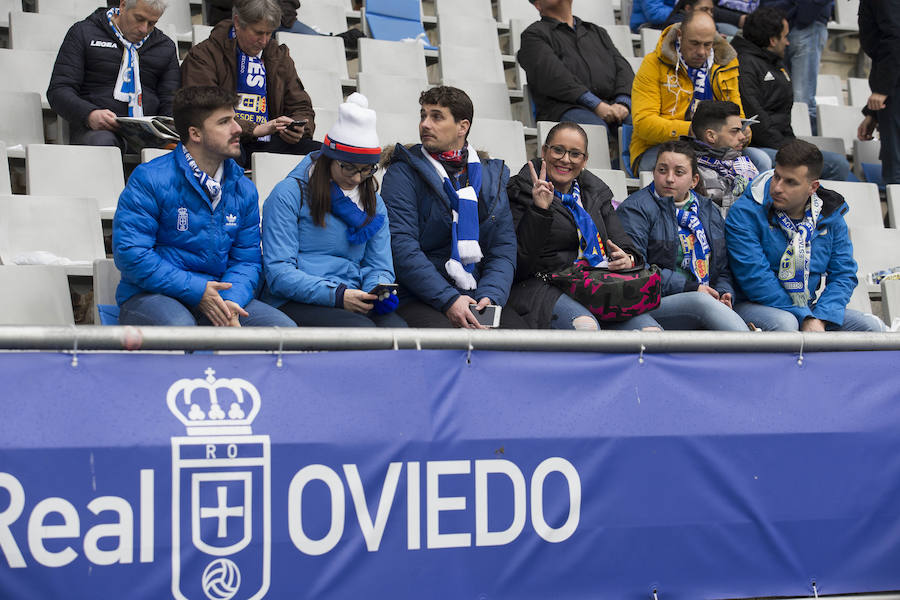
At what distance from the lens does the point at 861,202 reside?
630 cm

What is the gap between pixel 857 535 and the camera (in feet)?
10.4

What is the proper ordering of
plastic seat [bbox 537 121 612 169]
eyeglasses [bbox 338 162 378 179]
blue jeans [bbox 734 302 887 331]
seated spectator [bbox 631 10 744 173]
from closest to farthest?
eyeglasses [bbox 338 162 378 179] → blue jeans [bbox 734 302 887 331] → seated spectator [bbox 631 10 744 173] → plastic seat [bbox 537 121 612 169]

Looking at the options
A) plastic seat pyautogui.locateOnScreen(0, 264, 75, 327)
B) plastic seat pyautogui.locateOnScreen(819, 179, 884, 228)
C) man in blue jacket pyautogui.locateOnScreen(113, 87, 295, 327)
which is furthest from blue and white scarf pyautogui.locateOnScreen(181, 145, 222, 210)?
plastic seat pyautogui.locateOnScreen(819, 179, 884, 228)

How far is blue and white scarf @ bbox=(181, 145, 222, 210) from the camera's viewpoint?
3.71 metres

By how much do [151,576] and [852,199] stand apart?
4.86 m

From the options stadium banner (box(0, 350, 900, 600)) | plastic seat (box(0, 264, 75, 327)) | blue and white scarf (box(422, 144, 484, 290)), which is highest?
blue and white scarf (box(422, 144, 484, 290))

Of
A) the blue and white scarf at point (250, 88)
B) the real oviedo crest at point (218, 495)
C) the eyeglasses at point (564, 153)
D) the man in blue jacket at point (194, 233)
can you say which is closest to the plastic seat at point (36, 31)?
the blue and white scarf at point (250, 88)

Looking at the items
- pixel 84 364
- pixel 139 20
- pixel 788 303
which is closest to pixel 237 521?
pixel 84 364

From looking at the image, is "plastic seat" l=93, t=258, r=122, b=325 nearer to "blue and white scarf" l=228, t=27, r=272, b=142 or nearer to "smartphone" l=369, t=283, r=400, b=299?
"smartphone" l=369, t=283, r=400, b=299

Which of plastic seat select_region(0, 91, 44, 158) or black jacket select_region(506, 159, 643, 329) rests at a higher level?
plastic seat select_region(0, 91, 44, 158)

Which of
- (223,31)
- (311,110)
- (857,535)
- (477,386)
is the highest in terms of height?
(223,31)

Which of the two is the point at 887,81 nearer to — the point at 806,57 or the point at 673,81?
the point at 806,57

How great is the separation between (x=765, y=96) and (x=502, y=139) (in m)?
1.72

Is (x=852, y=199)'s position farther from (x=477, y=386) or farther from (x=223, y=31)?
(x=477, y=386)
